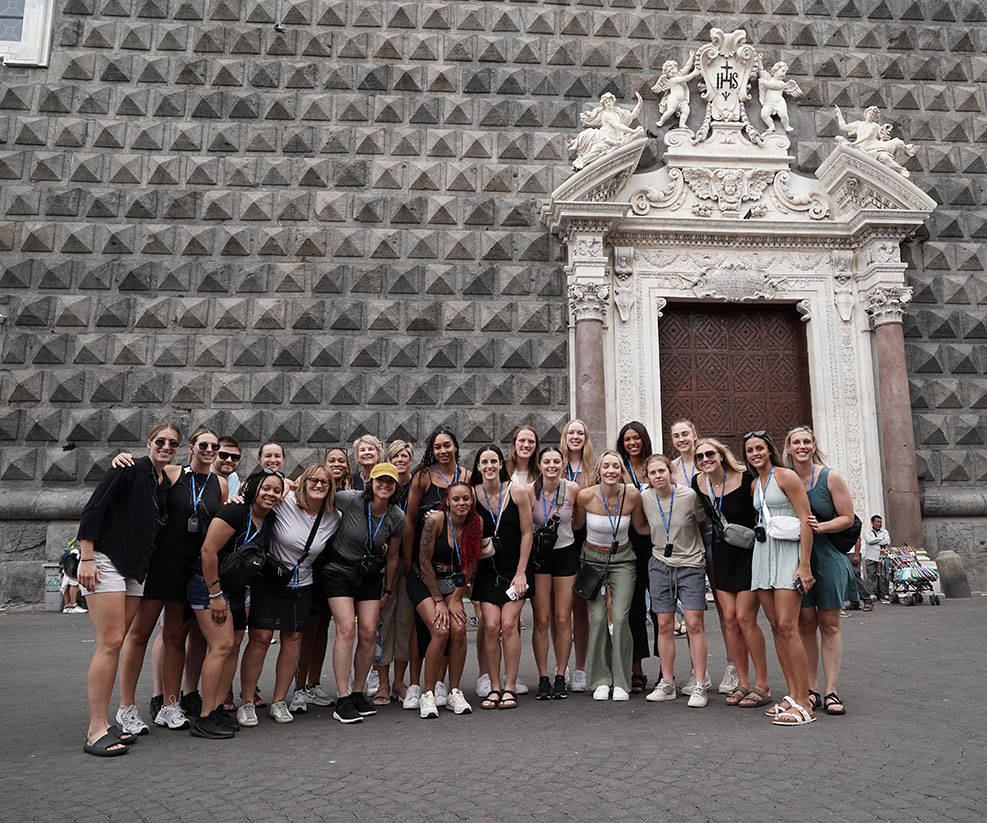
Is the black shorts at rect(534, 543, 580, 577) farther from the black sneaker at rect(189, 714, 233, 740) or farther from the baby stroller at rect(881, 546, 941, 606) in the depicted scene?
the baby stroller at rect(881, 546, 941, 606)

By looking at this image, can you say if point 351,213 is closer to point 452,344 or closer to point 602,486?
point 452,344

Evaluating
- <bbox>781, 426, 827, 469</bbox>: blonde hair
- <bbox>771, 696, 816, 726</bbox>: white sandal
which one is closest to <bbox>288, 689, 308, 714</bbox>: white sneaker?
<bbox>771, 696, 816, 726</bbox>: white sandal

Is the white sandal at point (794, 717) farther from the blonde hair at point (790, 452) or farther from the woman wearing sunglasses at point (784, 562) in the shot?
the blonde hair at point (790, 452)

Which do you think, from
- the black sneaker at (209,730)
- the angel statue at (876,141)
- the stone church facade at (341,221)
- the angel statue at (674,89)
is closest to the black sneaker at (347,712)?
the black sneaker at (209,730)

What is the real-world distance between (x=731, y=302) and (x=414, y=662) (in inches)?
291

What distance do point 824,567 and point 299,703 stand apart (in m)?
3.19

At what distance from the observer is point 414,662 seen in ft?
16.9

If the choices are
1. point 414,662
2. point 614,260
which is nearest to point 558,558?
point 414,662

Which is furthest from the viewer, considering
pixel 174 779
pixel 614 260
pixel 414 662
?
pixel 614 260

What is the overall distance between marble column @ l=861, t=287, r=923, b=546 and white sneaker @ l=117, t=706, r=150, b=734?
8820 millimetres

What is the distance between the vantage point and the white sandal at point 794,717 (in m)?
4.34

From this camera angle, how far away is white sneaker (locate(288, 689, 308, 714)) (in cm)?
481

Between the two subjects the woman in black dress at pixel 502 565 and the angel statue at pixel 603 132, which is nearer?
the woman in black dress at pixel 502 565

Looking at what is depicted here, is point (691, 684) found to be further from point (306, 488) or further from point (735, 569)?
point (306, 488)
